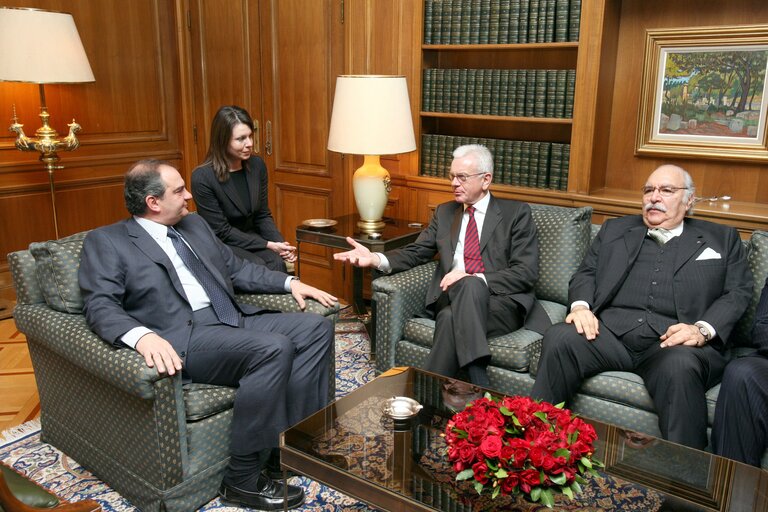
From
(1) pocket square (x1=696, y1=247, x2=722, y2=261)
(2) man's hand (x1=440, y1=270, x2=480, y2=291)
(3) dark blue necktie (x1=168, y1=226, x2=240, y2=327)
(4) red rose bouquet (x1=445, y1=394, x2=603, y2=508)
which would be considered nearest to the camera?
(4) red rose bouquet (x1=445, y1=394, x2=603, y2=508)

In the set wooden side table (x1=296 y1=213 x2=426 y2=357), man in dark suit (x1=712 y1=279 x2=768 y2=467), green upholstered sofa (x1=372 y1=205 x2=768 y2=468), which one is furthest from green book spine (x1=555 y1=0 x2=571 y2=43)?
man in dark suit (x1=712 y1=279 x2=768 y2=467)

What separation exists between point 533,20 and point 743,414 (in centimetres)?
217

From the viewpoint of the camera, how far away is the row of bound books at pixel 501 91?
3506 mm

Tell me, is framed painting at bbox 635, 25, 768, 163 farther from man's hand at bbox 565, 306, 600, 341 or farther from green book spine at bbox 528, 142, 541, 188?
man's hand at bbox 565, 306, 600, 341

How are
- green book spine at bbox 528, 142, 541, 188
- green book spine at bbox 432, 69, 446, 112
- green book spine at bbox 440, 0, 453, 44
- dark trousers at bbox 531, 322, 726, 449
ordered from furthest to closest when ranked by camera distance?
green book spine at bbox 432, 69, 446, 112 < green book spine at bbox 440, 0, 453, 44 < green book spine at bbox 528, 142, 541, 188 < dark trousers at bbox 531, 322, 726, 449

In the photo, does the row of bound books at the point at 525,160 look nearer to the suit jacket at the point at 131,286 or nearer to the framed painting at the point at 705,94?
the framed painting at the point at 705,94

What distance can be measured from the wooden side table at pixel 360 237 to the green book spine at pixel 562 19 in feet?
4.09

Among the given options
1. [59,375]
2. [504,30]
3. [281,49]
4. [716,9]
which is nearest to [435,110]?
[504,30]

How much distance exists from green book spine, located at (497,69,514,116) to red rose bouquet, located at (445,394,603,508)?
7.31 feet

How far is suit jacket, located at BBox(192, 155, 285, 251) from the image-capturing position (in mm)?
3375

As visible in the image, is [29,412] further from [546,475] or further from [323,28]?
[323,28]

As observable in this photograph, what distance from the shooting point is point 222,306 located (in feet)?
8.53

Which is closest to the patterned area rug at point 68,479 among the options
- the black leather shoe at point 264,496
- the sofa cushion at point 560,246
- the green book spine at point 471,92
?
the black leather shoe at point 264,496

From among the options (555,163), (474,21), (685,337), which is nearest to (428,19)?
(474,21)
